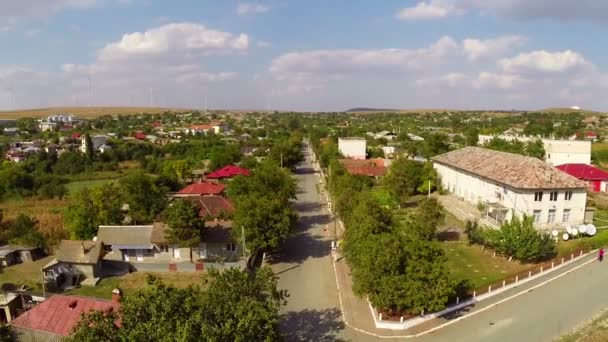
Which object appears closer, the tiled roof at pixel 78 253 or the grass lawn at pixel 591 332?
the grass lawn at pixel 591 332

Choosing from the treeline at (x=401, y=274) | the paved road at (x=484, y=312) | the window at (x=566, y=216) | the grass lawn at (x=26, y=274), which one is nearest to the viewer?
the treeline at (x=401, y=274)

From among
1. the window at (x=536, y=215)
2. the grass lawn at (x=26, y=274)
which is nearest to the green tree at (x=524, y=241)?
the window at (x=536, y=215)

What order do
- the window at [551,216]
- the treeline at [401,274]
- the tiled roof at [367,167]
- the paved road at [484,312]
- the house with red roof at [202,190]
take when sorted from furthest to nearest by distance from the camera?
1. the tiled roof at [367,167]
2. the house with red roof at [202,190]
3. the window at [551,216]
4. the paved road at [484,312]
5. the treeline at [401,274]

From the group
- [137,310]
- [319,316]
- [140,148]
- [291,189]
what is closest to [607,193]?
[291,189]

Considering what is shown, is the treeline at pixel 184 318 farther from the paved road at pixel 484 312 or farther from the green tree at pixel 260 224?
the green tree at pixel 260 224

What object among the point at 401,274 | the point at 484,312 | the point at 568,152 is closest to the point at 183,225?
the point at 401,274
